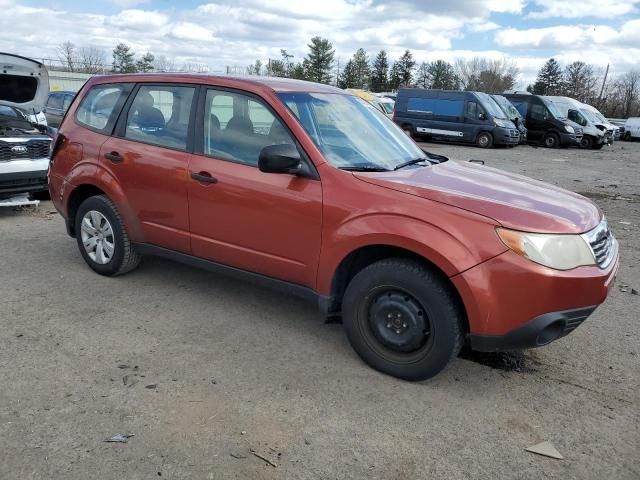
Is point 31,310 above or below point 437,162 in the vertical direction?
below

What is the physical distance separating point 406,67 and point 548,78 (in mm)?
19961

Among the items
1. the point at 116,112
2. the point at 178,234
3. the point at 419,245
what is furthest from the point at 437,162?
the point at 116,112

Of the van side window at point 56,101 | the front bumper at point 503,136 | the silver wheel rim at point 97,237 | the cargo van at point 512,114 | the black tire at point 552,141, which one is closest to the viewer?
the silver wheel rim at point 97,237

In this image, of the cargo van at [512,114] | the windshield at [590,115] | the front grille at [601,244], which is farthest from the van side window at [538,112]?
the front grille at [601,244]

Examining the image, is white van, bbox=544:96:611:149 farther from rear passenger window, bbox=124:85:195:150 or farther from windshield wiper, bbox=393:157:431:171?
rear passenger window, bbox=124:85:195:150

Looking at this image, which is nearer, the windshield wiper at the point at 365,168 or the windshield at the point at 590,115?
the windshield wiper at the point at 365,168

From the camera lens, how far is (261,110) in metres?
3.85

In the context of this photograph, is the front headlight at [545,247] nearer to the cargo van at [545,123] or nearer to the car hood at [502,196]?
the car hood at [502,196]

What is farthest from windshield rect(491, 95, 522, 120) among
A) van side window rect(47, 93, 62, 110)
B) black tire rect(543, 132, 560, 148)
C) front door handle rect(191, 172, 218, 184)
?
front door handle rect(191, 172, 218, 184)

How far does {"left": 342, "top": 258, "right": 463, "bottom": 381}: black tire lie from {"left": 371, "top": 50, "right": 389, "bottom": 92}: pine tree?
8015cm

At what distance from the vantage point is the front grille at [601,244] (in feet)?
10.3

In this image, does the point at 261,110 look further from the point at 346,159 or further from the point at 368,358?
the point at 368,358

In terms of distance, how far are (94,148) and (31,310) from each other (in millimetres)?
1446

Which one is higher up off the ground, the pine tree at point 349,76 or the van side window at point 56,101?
the pine tree at point 349,76
